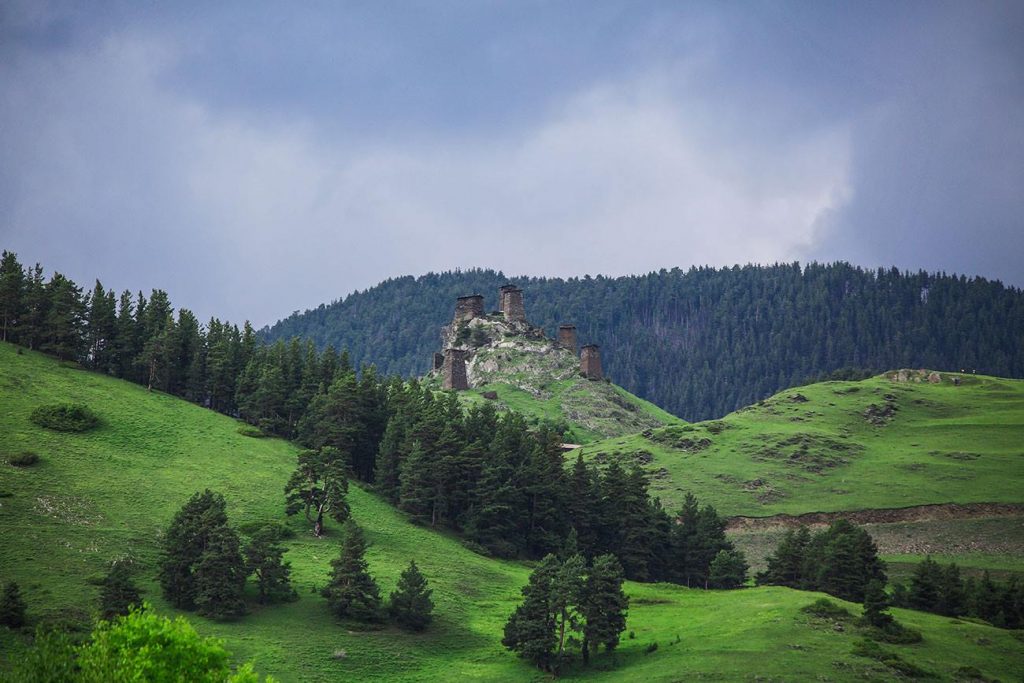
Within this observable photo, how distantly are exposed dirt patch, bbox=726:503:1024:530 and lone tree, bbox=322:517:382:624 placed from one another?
73.7 metres

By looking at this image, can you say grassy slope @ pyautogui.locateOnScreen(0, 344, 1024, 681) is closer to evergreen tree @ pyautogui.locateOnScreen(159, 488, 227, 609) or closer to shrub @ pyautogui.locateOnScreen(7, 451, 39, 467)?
shrub @ pyautogui.locateOnScreen(7, 451, 39, 467)

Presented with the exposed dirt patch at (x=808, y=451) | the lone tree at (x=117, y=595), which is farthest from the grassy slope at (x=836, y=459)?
the lone tree at (x=117, y=595)

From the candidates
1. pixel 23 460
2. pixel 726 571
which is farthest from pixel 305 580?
pixel 726 571

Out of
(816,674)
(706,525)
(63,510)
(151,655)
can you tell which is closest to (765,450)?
(706,525)

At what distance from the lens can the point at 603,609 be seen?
86062mm

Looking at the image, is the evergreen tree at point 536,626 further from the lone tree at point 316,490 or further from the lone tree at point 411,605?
the lone tree at point 316,490

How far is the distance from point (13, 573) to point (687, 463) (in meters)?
→ 118

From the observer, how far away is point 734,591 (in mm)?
106312

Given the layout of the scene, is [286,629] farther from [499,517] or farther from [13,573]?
[499,517]

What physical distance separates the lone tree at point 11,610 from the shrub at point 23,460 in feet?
97.0

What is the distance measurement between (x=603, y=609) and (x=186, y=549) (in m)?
37.7

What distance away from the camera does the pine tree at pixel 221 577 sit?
83.0 metres

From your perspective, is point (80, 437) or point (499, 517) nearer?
point (80, 437)

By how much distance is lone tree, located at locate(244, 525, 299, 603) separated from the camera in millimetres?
87938
